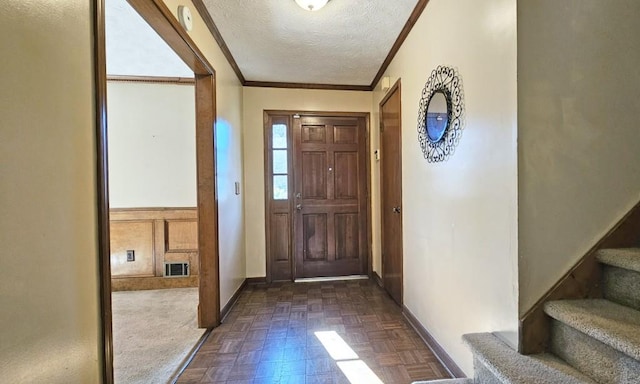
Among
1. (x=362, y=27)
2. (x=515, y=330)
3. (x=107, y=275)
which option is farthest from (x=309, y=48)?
(x=515, y=330)

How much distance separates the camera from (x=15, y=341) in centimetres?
73

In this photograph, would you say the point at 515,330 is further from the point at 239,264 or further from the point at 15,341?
the point at 239,264

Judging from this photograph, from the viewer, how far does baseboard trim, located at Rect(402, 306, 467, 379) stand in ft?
5.26

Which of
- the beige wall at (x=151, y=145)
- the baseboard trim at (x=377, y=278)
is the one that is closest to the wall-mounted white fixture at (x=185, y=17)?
the beige wall at (x=151, y=145)

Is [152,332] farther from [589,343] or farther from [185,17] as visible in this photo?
[589,343]

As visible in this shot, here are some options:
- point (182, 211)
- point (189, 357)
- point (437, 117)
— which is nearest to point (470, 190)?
point (437, 117)

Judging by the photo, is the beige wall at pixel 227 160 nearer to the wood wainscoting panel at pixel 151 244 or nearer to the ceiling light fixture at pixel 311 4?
the wood wainscoting panel at pixel 151 244

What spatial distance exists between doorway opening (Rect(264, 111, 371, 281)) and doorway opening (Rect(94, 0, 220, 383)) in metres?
0.99

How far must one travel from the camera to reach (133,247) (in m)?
3.14

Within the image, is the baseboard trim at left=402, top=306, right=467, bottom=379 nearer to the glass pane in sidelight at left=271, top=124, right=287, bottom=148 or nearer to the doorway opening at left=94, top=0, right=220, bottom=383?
the doorway opening at left=94, top=0, right=220, bottom=383

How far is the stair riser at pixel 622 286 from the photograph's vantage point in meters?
1.06

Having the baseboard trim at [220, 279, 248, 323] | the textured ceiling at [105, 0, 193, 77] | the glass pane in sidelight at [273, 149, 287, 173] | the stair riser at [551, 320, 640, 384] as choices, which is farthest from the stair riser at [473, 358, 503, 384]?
the textured ceiling at [105, 0, 193, 77]

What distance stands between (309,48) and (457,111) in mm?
1648

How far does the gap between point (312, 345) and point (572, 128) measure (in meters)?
1.94
